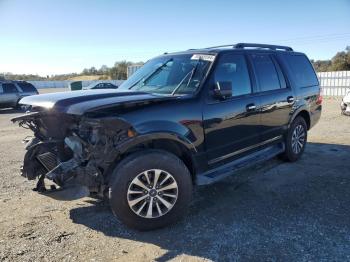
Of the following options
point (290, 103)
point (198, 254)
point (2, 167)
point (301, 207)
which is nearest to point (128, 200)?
point (198, 254)

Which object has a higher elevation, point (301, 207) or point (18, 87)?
point (18, 87)

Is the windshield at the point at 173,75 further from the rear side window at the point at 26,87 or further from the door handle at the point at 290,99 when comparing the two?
the rear side window at the point at 26,87

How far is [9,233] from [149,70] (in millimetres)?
2908

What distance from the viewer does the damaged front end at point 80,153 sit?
139 inches

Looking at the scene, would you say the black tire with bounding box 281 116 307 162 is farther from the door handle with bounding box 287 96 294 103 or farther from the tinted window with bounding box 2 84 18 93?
the tinted window with bounding box 2 84 18 93

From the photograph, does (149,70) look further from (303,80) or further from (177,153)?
(303,80)

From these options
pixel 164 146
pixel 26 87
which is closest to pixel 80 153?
pixel 164 146

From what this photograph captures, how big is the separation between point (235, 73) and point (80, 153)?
2452 millimetres

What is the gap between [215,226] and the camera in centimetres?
389

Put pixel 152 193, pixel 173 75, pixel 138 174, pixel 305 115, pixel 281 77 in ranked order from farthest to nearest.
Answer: pixel 305 115 → pixel 281 77 → pixel 173 75 → pixel 152 193 → pixel 138 174

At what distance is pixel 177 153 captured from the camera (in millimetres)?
4188

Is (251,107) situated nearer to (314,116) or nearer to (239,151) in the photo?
(239,151)

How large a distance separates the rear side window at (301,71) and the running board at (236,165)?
131 cm

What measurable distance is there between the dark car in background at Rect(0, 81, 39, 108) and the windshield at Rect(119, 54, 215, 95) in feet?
55.2
